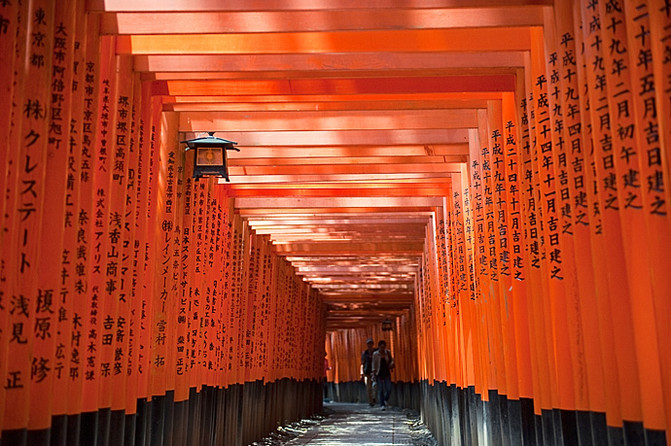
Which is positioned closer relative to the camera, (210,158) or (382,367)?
(210,158)

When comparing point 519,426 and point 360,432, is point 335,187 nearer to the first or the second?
point 519,426

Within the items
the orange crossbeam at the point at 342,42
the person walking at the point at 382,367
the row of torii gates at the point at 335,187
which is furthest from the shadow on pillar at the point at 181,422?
the person walking at the point at 382,367

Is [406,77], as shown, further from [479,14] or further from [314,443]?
[314,443]

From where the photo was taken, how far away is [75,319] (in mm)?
4836

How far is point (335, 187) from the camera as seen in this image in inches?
400

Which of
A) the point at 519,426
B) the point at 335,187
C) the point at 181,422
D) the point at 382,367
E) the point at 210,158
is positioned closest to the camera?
the point at 519,426

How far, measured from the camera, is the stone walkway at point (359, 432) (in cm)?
1195

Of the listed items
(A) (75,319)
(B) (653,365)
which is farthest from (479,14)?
(A) (75,319)

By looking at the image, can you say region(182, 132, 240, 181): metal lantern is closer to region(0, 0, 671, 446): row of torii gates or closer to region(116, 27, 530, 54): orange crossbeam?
region(0, 0, 671, 446): row of torii gates

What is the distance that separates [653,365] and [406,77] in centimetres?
353

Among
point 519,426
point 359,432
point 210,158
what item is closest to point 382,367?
point 359,432

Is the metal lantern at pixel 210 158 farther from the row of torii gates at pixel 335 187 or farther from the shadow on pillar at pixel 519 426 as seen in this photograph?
the shadow on pillar at pixel 519 426

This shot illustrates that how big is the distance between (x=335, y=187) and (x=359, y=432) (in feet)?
18.2

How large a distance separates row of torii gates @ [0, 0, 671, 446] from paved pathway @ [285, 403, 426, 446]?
2178mm
